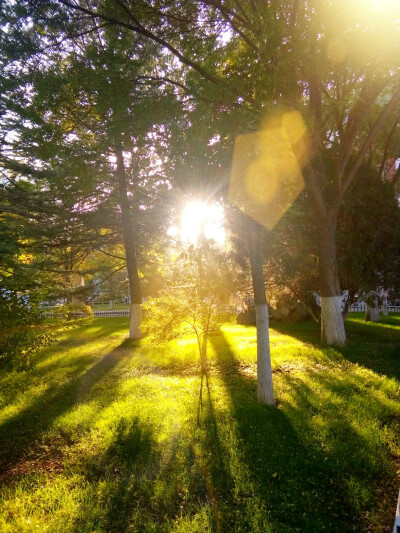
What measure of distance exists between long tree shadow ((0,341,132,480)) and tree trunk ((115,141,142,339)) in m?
4.24

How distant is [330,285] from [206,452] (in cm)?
738

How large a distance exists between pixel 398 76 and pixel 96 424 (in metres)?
10.7

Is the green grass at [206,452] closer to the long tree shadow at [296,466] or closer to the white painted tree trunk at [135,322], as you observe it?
the long tree shadow at [296,466]

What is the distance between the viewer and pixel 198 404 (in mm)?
6859

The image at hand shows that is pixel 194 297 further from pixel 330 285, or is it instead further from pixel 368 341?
pixel 368 341

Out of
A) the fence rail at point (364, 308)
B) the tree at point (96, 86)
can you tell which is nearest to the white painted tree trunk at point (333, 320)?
the tree at point (96, 86)

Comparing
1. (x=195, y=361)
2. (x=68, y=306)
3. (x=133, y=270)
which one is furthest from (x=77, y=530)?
(x=133, y=270)

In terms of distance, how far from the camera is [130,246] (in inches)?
616

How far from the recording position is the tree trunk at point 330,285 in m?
10.7

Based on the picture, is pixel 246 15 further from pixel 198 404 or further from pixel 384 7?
pixel 198 404

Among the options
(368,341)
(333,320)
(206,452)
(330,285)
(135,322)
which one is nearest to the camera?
(206,452)

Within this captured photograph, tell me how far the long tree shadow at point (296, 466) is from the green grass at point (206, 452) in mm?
17

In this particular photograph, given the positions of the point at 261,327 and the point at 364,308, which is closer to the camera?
the point at 261,327

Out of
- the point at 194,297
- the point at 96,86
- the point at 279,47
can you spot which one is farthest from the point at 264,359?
the point at 96,86
